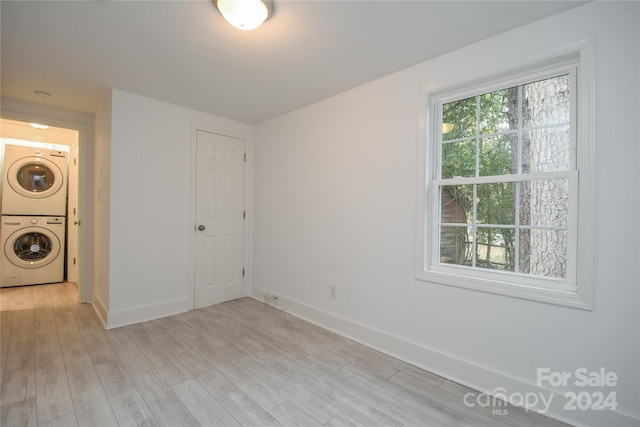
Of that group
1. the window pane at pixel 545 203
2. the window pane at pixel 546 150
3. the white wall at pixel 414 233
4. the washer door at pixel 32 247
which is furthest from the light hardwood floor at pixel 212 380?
the washer door at pixel 32 247

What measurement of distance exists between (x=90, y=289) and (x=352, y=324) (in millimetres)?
3413

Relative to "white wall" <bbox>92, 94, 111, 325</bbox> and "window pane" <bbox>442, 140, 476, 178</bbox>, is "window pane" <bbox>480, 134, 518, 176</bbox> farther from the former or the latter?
"white wall" <bbox>92, 94, 111, 325</bbox>

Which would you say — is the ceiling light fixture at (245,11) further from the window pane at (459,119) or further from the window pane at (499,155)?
the window pane at (499,155)

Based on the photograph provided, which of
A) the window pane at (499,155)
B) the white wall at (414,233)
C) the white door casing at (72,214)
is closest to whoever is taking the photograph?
the white wall at (414,233)

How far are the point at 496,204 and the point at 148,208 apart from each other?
3.31 m

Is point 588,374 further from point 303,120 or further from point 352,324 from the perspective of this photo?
point 303,120

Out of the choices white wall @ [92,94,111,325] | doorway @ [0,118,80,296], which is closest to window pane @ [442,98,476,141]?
white wall @ [92,94,111,325]

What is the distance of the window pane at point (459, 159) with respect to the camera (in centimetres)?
206

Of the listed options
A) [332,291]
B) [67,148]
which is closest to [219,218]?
[332,291]

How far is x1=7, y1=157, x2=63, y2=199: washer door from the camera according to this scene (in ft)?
13.5

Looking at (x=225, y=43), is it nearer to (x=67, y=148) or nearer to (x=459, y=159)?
(x=459, y=159)

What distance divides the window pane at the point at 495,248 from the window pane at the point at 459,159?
17.9 inches

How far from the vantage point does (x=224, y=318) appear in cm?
302

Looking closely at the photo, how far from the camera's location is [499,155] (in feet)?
6.37
